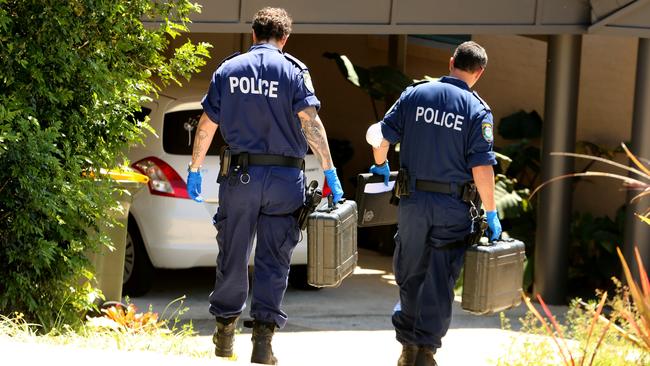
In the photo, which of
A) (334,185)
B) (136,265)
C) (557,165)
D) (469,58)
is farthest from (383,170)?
(557,165)

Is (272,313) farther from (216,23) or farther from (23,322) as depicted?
(216,23)

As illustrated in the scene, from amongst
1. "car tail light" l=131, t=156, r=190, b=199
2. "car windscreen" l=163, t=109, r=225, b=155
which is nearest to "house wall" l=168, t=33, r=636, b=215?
"car windscreen" l=163, t=109, r=225, b=155

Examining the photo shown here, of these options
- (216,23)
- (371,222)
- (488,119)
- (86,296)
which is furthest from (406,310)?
(216,23)

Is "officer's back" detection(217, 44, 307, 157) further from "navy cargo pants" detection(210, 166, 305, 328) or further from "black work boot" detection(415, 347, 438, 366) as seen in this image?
"black work boot" detection(415, 347, 438, 366)

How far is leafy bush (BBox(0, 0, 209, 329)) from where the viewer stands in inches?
256

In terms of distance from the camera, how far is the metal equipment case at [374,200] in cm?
704

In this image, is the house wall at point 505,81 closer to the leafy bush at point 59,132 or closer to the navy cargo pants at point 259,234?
the leafy bush at point 59,132

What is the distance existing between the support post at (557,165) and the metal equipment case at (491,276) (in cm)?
394

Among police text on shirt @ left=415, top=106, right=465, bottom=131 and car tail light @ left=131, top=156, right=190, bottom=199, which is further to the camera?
car tail light @ left=131, top=156, right=190, bottom=199

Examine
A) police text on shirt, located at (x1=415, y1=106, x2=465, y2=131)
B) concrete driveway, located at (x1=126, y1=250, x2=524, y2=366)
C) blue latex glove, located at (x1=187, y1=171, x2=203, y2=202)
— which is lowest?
concrete driveway, located at (x1=126, y1=250, x2=524, y2=366)

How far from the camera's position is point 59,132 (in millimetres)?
6816

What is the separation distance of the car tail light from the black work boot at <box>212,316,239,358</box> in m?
2.63

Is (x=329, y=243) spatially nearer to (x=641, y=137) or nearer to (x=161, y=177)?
(x=161, y=177)

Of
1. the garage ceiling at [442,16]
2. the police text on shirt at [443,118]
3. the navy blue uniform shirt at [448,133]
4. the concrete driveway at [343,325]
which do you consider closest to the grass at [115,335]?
the concrete driveway at [343,325]
